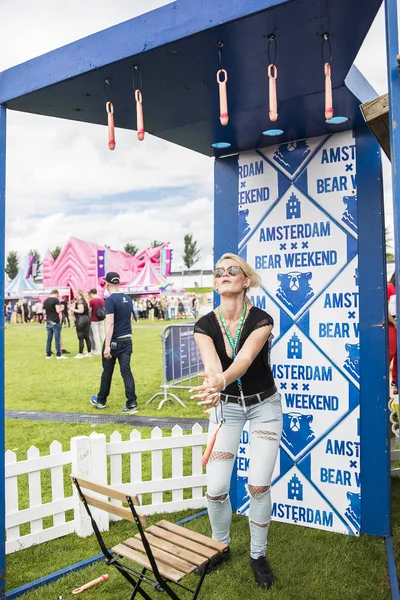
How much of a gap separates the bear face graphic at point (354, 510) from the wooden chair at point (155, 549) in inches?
63.2

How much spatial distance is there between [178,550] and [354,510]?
184 centimetres

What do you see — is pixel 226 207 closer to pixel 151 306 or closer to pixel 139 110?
pixel 139 110

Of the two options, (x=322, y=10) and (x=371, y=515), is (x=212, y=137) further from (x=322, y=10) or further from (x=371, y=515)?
(x=371, y=515)

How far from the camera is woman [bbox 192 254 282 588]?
3.46m

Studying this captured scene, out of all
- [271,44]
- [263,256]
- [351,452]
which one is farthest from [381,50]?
[351,452]

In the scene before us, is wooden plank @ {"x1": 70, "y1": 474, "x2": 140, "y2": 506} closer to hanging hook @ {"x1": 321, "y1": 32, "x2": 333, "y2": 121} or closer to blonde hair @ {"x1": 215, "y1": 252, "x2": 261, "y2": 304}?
blonde hair @ {"x1": 215, "y1": 252, "x2": 261, "y2": 304}

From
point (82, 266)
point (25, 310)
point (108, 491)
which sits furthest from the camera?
point (25, 310)

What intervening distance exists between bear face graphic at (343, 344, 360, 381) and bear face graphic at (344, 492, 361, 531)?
885 mm

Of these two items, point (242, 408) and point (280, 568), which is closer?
point (242, 408)

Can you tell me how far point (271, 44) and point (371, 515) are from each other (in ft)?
10.9

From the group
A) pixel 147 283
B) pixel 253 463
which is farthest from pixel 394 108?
pixel 147 283

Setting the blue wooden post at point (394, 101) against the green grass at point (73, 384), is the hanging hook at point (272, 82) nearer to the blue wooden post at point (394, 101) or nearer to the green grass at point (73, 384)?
the blue wooden post at point (394, 101)

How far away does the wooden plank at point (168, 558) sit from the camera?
2.71 meters

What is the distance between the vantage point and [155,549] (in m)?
2.93
